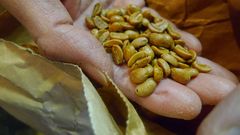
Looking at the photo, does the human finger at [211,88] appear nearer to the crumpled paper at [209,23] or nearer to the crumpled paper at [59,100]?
the crumpled paper at [59,100]

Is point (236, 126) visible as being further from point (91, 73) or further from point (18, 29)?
point (18, 29)

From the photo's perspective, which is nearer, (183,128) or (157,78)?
(157,78)

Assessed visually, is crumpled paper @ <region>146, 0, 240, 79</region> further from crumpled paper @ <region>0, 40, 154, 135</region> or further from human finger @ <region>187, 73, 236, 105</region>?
crumpled paper @ <region>0, 40, 154, 135</region>

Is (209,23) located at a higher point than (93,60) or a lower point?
lower

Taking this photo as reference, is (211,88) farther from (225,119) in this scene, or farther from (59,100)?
(59,100)

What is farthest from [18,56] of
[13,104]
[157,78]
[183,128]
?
[183,128]

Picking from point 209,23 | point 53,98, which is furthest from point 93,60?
point 209,23
